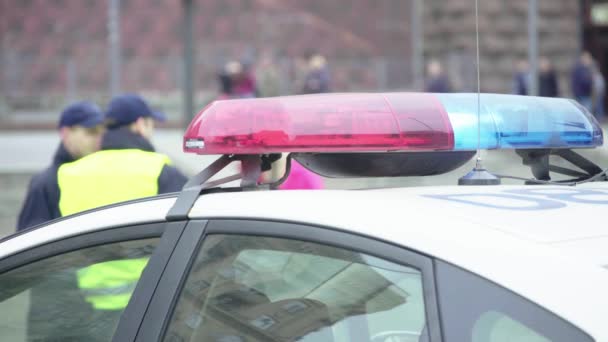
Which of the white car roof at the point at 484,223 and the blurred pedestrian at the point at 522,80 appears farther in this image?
the blurred pedestrian at the point at 522,80

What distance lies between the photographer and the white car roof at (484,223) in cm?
150

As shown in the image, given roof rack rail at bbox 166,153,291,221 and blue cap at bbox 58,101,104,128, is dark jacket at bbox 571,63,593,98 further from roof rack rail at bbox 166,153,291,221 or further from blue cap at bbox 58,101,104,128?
roof rack rail at bbox 166,153,291,221

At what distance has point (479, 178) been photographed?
2135mm

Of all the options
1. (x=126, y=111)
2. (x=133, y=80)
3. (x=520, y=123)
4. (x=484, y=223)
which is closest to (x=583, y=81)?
(x=133, y=80)

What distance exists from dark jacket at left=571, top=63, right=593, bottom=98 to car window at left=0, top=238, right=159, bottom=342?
1580 centimetres

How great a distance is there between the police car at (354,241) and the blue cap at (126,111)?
6.06ft

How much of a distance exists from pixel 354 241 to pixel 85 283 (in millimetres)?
1006

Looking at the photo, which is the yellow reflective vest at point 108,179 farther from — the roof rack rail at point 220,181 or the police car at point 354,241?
the roof rack rail at point 220,181

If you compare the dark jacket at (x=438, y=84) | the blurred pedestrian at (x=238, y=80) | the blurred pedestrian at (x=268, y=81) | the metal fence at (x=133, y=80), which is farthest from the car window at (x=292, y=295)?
the metal fence at (x=133, y=80)

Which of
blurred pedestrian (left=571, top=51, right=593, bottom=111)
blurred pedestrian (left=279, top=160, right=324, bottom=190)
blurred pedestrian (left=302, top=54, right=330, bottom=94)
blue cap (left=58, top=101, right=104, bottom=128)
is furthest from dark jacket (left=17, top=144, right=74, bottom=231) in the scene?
blurred pedestrian (left=571, top=51, right=593, bottom=111)

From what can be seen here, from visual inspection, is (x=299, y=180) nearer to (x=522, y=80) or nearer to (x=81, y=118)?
(x=81, y=118)

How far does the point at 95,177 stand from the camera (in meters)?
3.65

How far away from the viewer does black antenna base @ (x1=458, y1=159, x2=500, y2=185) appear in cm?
213

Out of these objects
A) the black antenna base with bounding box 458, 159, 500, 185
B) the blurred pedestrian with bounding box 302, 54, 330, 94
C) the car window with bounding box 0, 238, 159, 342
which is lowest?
the car window with bounding box 0, 238, 159, 342
